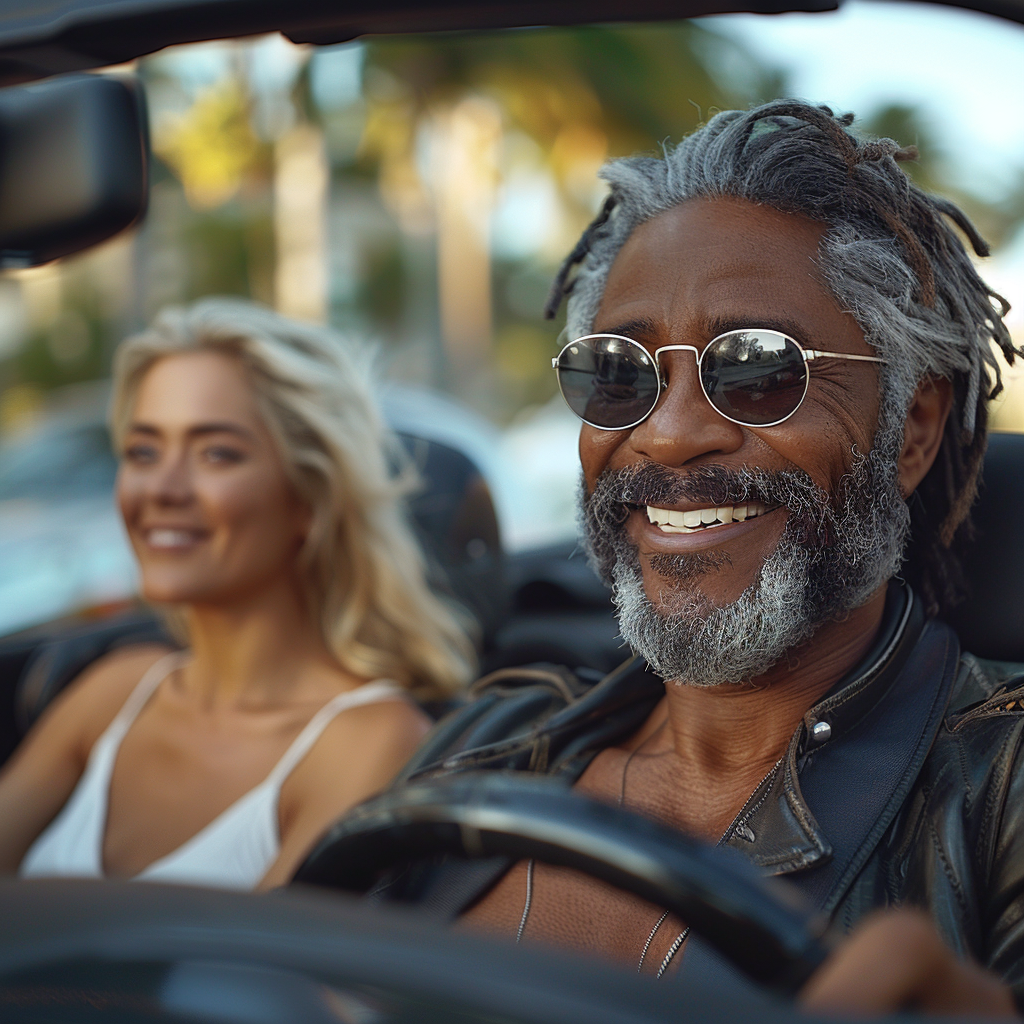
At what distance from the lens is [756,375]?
1.82 meters

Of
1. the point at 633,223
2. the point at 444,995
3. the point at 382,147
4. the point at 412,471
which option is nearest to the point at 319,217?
the point at 382,147

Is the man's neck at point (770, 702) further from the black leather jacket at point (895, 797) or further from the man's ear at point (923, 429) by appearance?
the man's ear at point (923, 429)

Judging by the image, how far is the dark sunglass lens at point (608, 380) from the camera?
1.91 metres

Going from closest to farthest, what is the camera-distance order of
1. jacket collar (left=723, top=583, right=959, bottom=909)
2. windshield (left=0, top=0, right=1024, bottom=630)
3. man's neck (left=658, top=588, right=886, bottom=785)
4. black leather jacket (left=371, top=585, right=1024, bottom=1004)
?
black leather jacket (left=371, top=585, right=1024, bottom=1004), jacket collar (left=723, top=583, right=959, bottom=909), man's neck (left=658, top=588, right=886, bottom=785), windshield (left=0, top=0, right=1024, bottom=630)

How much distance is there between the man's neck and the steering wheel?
3.23 ft

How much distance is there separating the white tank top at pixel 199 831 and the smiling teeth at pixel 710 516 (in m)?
1.36

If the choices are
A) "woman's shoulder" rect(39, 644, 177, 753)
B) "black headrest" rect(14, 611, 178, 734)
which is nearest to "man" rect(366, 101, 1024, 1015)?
"woman's shoulder" rect(39, 644, 177, 753)

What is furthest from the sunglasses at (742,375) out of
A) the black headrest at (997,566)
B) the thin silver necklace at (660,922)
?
the thin silver necklace at (660,922)

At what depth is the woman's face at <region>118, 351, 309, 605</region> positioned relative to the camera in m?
2.98

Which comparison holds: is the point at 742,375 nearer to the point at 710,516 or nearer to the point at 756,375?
the point at 756,375

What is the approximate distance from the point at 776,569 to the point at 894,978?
1022mm

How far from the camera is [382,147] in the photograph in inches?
728

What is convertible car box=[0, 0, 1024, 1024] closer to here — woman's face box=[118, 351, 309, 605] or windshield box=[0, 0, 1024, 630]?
woman's face box=[118, 351, 309, 605]

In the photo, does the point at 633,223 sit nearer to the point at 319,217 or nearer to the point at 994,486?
the point at 994,486
